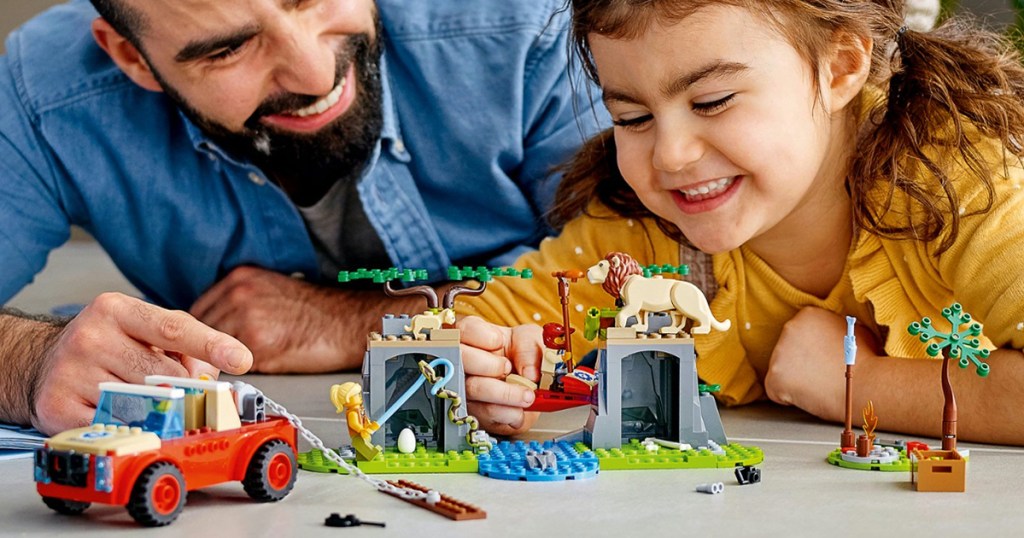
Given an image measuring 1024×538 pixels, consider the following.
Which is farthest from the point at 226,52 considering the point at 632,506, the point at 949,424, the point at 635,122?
the point at 949,424

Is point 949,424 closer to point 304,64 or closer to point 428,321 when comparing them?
point 428,321

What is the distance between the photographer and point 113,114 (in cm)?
208

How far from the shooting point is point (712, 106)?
54.1 inches

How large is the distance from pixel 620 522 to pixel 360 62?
1.14m

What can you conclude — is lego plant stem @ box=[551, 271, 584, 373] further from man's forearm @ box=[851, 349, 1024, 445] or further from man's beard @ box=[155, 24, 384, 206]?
man's beard @ box=[155, 24, 384, 206]

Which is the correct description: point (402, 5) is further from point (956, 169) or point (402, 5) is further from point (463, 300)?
point (956, 169)

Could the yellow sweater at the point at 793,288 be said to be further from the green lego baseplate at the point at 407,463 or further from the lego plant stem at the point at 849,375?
the green lego baseplate at the point at 407,463

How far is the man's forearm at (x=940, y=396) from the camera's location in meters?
1.39

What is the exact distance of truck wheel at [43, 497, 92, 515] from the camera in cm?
108

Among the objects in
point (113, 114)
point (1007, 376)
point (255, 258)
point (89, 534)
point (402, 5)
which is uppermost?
point (402, 5)

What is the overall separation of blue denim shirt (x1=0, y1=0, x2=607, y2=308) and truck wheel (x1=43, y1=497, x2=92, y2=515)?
3.37 ft

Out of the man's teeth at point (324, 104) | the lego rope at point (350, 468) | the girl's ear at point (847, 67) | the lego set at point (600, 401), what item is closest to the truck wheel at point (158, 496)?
the lego rope at point (350, 468)

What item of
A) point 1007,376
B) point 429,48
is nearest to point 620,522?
point 1007,376

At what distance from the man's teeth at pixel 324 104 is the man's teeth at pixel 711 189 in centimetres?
72
